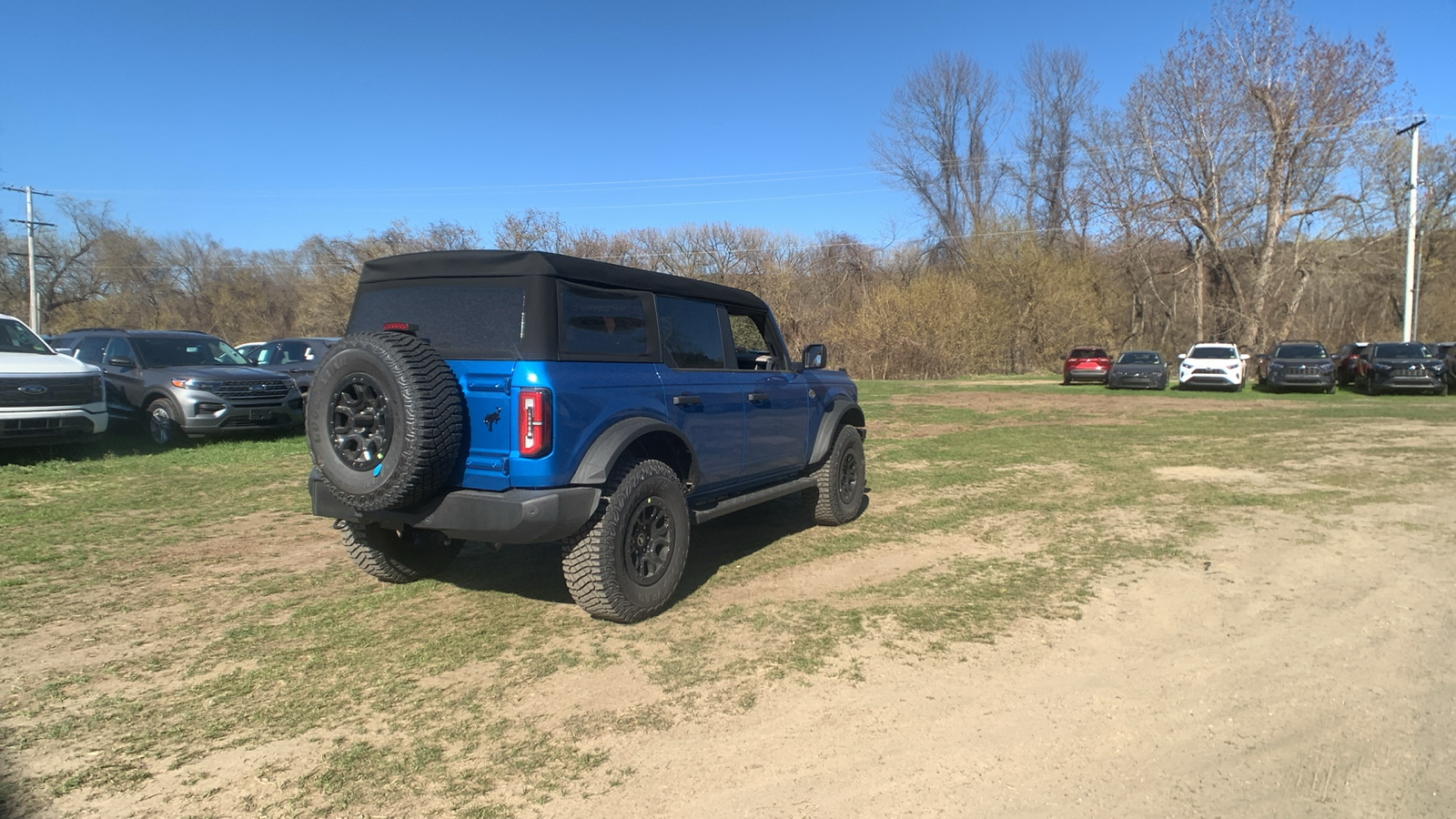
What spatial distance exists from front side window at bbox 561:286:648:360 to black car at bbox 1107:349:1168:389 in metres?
24.7

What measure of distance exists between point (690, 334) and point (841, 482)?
7.77ft

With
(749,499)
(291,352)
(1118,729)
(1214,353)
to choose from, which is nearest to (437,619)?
(749,499)

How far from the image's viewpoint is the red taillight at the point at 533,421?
4043mm

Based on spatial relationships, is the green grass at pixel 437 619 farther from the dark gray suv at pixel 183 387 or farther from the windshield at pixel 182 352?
the windshield at pixel 182 352

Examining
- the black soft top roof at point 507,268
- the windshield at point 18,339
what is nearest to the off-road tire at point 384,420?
the black soft top roof at point 507,268

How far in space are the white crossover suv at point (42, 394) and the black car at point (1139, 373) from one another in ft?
84.9

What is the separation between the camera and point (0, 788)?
2.84 metres

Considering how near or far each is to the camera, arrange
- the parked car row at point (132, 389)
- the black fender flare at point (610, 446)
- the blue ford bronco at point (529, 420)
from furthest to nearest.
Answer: the parked car row at point (132, 389) → the black fender flare at point (610, 446) → the blue ford bronco at point (529, 420)

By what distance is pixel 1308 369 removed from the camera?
22797 millimetres

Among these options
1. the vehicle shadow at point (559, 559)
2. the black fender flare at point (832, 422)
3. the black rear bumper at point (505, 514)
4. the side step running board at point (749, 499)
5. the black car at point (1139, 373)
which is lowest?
the vehicle shadow at point (559, 559)

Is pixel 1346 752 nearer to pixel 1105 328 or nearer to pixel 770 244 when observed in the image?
pixel 770 244

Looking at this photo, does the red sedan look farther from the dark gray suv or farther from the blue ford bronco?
the blue ford bronco

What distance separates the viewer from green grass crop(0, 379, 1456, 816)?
122 inches

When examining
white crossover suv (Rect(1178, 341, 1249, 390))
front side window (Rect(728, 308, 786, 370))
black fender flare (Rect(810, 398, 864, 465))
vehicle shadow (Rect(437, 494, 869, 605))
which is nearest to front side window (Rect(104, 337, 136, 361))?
vehicle shadow (Rect(437, 494, 869, 605))
